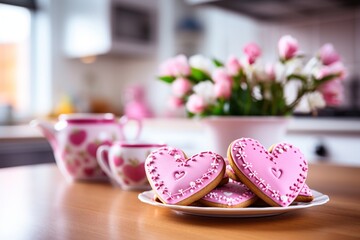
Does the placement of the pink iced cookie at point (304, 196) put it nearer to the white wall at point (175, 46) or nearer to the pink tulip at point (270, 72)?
the pink tulip at point (270, 72)

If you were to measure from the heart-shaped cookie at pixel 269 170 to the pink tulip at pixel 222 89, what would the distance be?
0.38 m

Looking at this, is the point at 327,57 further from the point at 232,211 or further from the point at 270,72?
the point at 232,211

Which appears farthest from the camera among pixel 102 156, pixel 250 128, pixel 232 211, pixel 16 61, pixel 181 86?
pixel 16 61

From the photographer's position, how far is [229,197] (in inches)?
22.4

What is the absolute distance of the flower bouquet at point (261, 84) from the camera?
101 cm

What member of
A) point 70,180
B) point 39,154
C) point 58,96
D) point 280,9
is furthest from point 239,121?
point 58,96

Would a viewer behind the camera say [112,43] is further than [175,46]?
No

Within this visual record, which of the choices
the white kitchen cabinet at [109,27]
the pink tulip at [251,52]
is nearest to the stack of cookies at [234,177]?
the pink tulip at [251,52]

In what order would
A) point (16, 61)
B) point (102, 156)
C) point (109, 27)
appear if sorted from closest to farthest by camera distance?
point (102, 156) → point (109, 27) → point (16, 61)

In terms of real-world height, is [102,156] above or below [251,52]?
below

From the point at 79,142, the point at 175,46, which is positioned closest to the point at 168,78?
the point at 79,142

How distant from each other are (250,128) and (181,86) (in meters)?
0.21

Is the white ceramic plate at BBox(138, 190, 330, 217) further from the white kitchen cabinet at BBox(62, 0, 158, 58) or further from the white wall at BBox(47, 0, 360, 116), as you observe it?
the white kitchen cabinet at BBox(62, 0, 158, 58)

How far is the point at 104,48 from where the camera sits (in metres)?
3.40
